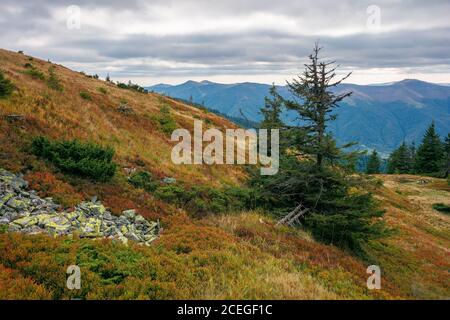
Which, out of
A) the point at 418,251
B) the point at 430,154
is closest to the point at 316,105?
the point at 418,251

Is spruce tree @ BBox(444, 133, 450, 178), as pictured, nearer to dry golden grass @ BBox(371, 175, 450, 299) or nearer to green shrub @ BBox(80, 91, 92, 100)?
dry golden grass @ BBox(371, 175, 450, 299)

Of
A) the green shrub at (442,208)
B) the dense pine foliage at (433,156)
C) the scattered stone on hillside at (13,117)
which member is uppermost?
the scattered stone on hillside at (13,117)

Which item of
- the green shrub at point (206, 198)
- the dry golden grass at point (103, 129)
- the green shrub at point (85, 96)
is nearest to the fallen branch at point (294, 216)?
the green shrub at point (206, 198)

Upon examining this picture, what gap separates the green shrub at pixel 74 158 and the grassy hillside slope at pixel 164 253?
0.39 meters

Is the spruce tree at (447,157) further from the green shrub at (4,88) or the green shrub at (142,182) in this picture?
the green shrub at (4,88)

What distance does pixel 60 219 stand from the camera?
9.58m

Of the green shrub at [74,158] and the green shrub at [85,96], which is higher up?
the green shrub at [85,96]

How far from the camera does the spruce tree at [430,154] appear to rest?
66.2 m

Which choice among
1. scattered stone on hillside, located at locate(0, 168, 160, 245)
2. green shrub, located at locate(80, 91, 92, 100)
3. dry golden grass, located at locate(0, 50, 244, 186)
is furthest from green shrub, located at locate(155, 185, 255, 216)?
green shrub, located at locate(80, 91, 92, 100)

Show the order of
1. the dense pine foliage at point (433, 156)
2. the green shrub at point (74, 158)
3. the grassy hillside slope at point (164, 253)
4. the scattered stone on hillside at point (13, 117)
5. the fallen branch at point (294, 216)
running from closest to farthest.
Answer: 1. the grassy hillside slope at point (164, 253)
2. the green shrub at point (74, 158)
3. the fallen branch at point (294, 216)
4. the scattered stone on hillside at point (13, 117)
5. the dense pine foliage at point (433, 156)

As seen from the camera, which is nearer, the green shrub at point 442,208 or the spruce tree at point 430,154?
the green shrub at point 442,208

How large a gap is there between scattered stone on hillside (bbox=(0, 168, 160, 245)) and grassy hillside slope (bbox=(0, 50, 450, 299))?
42 cm

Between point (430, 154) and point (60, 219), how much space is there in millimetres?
75058

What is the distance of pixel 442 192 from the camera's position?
47281mm
